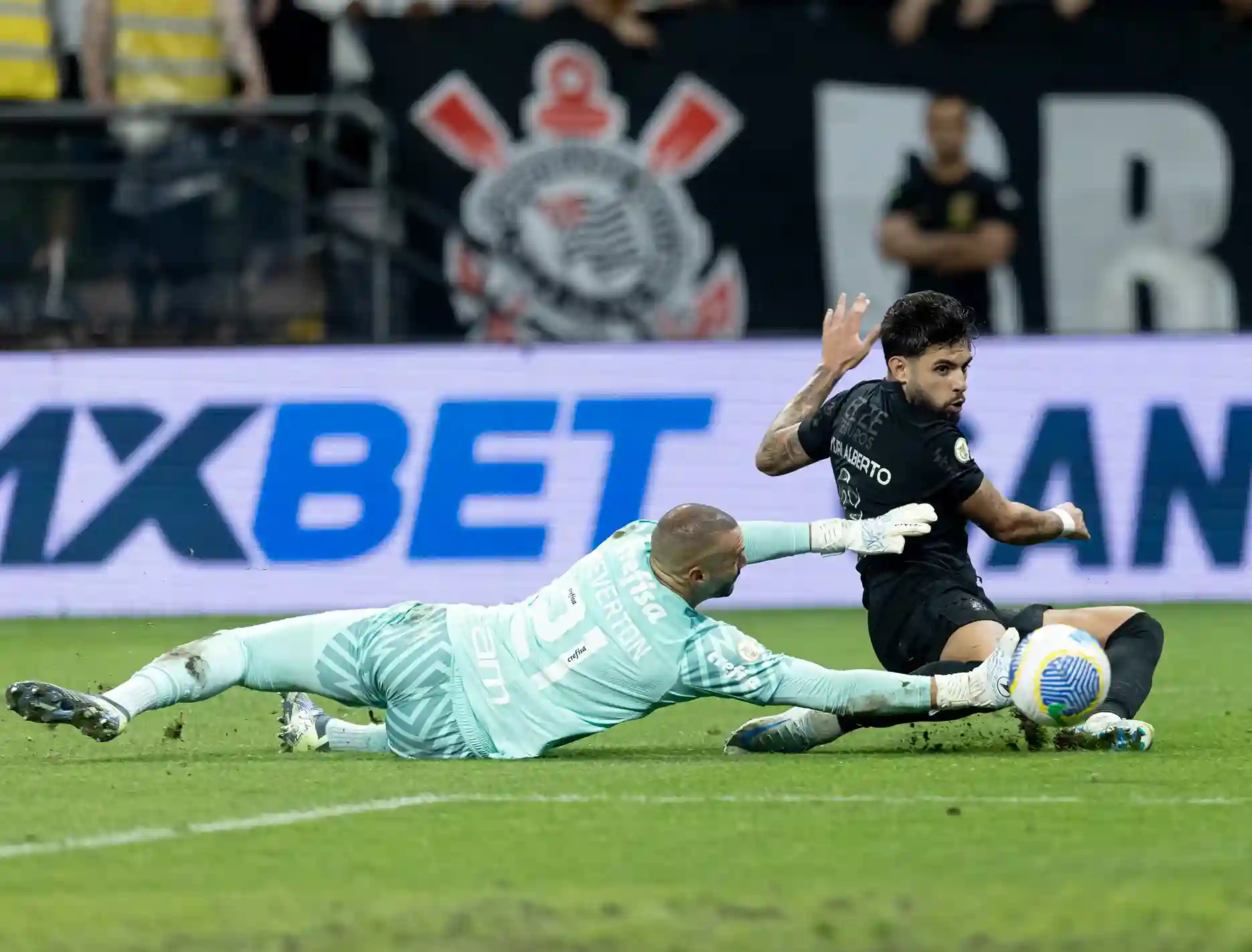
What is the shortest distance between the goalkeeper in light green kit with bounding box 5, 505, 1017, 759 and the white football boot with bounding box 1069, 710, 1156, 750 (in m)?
0.56

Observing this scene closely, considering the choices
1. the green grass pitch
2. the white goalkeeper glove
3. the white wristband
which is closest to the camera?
the green grass pitch

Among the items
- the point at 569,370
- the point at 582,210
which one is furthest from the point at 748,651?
the point at 582,210

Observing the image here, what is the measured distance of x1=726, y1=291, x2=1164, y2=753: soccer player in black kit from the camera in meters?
8.61

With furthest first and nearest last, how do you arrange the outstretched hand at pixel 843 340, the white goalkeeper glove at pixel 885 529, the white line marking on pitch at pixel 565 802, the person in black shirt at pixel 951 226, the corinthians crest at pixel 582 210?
the corinthians crest at pixel 582 210 → the person in black shirt at pixel 951 226 → the outstretched hand at pixel 843 340 → the white goalkeeper glove at pixel 885 529 → the white line marking on pitch at pixel 565 802

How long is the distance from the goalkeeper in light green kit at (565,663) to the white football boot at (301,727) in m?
0.47

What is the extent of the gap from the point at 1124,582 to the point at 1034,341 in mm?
1657

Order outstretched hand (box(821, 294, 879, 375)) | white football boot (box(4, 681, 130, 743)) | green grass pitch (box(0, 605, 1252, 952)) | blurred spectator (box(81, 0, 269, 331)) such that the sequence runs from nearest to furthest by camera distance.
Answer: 1. green grass pitch (box(0, 605, 1252, 952))
2. white football boot (box(4, 681, 130, 743))
3. outstretched hand (box(821, 294, 879, 375))
4. blurred spectator (box(81, 0, 269, 331))

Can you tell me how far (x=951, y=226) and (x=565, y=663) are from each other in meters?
9.94

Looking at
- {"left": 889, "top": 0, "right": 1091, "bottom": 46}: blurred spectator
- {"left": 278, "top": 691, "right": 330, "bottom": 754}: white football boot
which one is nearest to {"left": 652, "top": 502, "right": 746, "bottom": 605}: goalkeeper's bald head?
{"left": 278, "top": 691, "right": 330, "bottom": 754}: white football boot

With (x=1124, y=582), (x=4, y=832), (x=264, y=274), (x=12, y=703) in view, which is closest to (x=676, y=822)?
(x=4, y=832)

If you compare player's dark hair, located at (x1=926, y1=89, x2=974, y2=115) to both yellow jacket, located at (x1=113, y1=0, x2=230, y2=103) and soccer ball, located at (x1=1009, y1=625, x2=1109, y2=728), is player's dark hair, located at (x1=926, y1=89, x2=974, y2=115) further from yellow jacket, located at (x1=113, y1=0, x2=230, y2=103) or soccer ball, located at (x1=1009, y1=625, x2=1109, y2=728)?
soccer ball, located at (x1=1009, y1=625, x2=1109, y2=728)

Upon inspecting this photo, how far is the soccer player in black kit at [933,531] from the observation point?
861 centimetres

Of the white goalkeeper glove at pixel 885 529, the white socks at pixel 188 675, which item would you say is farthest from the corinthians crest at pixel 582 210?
the white socks at pixel 188 675

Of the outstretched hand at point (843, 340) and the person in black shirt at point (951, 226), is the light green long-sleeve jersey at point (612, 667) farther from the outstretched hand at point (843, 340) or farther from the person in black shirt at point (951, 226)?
the person in black shirt at point (951, 226)
